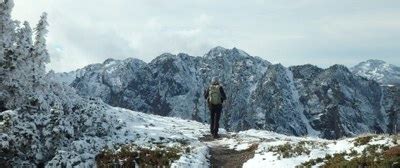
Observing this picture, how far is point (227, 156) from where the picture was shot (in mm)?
28688

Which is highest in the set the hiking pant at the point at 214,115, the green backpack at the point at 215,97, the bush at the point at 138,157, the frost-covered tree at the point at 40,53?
the frost-covered tree at the point at 40,53

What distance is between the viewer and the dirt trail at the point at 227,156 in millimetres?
26955

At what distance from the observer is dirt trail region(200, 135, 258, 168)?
1061 inches

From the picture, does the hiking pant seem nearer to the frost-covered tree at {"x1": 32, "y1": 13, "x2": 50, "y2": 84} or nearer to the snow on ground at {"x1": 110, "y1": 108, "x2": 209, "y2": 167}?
the snow on ground at {"x1": 110, "y1": 108, "x2": 209, "y2": 167}

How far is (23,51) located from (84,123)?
486 cm

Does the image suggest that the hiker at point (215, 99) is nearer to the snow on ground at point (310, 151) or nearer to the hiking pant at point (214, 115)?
the hiking pant at point (214, 115)

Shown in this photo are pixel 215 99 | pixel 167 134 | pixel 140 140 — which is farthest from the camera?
pixel 215 99

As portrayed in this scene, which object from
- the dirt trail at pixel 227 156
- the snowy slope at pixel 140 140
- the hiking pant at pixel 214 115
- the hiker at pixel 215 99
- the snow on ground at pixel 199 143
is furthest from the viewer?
the hiking pant at pixel 214 115

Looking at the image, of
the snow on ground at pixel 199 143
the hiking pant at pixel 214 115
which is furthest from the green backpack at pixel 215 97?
the snow on ground at pixel 199 143

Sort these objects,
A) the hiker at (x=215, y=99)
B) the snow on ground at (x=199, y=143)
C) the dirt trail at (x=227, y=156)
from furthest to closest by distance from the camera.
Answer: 1. the hiker at (x=215, y=99)
2. the dirt trail at (x=227, y=156)
3. the snow on ground at (x=199, y=143)

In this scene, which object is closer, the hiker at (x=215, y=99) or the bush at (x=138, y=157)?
the bush at (x=138, y=157)

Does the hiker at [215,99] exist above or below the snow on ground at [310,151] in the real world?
above

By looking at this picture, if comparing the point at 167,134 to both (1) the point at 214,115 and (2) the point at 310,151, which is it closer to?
(1) the point at 214,115

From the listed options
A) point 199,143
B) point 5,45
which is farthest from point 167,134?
point 5,45
